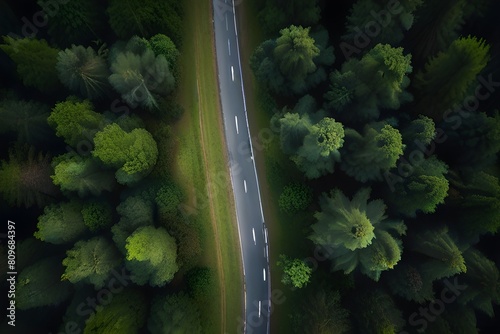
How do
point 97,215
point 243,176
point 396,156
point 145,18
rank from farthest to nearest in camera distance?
1. point 243,176
2. point 145,18
3. point 97,215
4. point 396,156

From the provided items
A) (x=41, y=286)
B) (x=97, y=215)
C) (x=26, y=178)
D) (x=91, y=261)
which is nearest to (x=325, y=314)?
(x=91, y=261)

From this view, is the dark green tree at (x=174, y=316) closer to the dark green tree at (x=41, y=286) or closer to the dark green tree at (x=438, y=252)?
the dark green tree at (x=41, y=286)

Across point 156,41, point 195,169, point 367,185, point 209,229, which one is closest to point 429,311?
point 367,185

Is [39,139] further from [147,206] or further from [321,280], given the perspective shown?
[321,280]

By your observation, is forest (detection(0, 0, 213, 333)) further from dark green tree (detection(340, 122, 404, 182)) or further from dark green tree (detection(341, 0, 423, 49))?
dark green tree (detection(341, 0, 423, 49))

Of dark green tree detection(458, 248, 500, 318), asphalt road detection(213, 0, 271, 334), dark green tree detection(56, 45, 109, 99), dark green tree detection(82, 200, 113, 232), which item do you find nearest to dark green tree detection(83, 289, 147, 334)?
dark green tree detection(82, 200, 113, 232)

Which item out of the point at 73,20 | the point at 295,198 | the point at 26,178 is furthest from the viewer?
the point at 295,198

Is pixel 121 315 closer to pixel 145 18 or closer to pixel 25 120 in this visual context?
pixel 25 120
